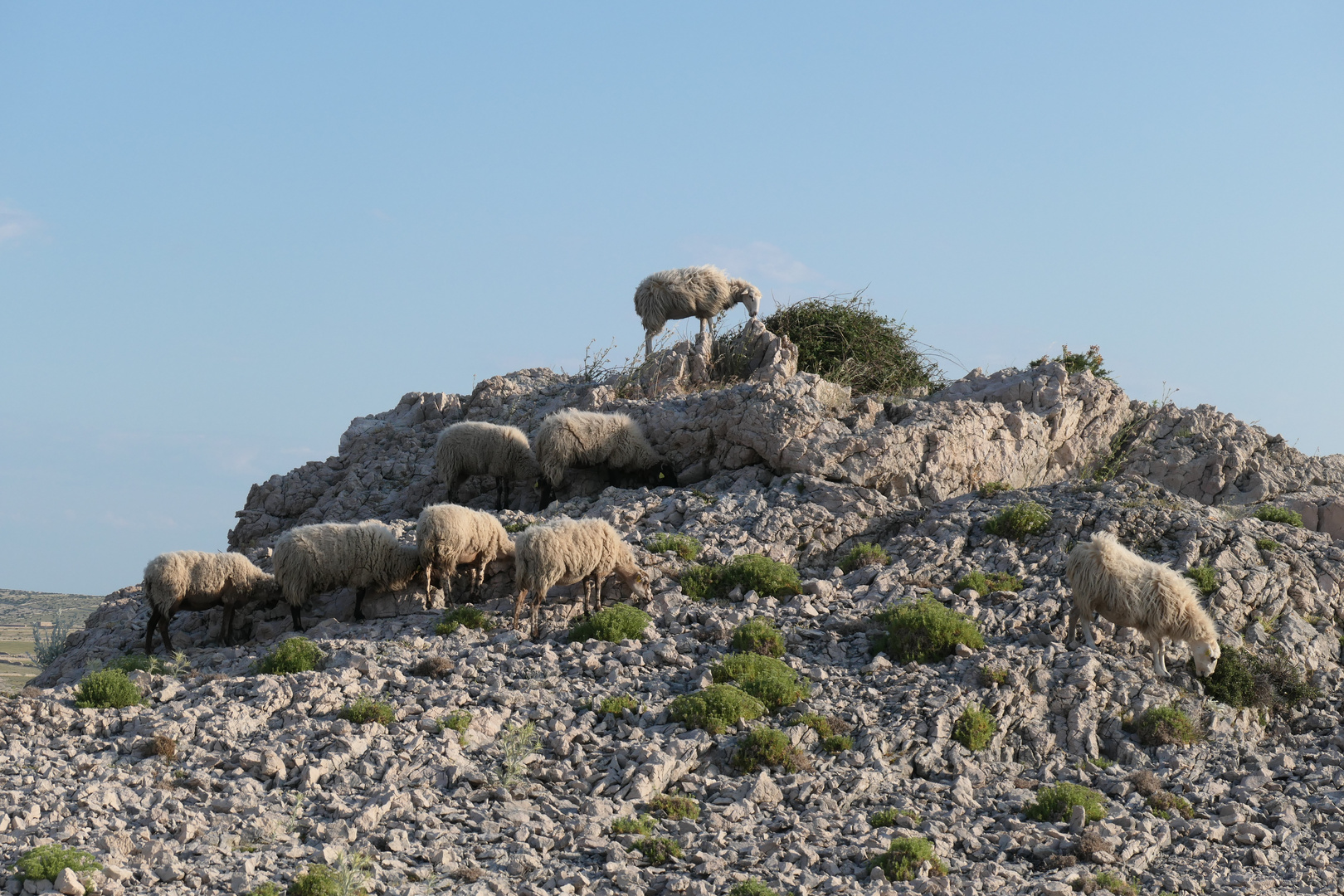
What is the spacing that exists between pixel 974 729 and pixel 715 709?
3.02 meters

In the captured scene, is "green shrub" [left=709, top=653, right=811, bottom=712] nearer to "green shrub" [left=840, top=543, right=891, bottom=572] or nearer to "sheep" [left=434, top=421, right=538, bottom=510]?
"green shrub" [left=840, top=543, right=891, bottom=572]

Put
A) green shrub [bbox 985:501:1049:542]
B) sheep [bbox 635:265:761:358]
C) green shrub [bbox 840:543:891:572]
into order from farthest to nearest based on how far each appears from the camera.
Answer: sheep [bbox 635:265:761:358], green shrub [bbox 985:501:1049:542], green shrub [bbox 840:543:891:572]

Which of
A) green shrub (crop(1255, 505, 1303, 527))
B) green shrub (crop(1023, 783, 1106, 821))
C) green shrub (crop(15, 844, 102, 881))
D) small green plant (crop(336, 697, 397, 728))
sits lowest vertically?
green shrub (crop(15, 844, 102, 881))

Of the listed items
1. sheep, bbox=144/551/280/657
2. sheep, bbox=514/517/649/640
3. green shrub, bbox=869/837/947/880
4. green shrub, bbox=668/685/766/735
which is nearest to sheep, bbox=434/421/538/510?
sheep, bbox=144/551/280/657

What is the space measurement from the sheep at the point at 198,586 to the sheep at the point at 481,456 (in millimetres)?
5027

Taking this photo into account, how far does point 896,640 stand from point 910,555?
3114 millimetres

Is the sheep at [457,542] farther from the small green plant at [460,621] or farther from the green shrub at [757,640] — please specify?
the green shrub at [757,640]

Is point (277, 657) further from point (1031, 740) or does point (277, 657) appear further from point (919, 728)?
point (1031, 740)

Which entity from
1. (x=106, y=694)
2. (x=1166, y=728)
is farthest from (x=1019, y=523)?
(x=106, y=694)

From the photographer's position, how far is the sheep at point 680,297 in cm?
2472

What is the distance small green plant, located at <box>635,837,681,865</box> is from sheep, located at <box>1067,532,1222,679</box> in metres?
7.05

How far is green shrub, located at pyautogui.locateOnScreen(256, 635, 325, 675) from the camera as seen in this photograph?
13.8 metres

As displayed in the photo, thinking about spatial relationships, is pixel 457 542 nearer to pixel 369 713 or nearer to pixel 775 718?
pixel 369 713

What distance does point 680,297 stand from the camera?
80.9ft
